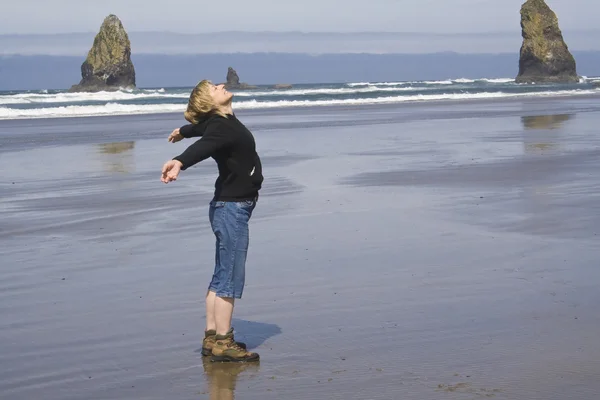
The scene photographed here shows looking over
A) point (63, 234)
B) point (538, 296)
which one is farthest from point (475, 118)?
point (538, 296)

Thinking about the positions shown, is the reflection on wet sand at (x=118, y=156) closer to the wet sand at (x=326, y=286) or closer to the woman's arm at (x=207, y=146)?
the wet sand at (x=326, y=286)

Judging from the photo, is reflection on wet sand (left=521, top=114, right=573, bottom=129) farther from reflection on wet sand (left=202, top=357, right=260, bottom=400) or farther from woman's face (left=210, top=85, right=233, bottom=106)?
reflection on wet sand (left=202, top=357, right=260, bottom=400)

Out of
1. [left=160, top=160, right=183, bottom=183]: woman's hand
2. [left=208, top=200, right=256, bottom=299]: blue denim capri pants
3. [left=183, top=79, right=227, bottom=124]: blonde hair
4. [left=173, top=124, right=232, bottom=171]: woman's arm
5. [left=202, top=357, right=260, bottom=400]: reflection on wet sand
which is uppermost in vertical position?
[left=183, top=79, right=227, bottom=124]: blonde hair

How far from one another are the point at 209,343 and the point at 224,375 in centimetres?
33

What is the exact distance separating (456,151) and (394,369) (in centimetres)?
1247

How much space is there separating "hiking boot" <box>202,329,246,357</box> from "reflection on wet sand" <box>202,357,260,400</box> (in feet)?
0.15

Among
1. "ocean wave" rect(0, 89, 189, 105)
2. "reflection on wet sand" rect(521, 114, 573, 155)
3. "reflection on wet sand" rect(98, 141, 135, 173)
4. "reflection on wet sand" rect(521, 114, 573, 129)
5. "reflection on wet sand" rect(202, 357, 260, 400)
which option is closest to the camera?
"reflection on wet sand" rect(202, 357, 260, 400)

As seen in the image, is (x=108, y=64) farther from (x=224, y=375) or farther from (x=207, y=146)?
(x=224, y=375)

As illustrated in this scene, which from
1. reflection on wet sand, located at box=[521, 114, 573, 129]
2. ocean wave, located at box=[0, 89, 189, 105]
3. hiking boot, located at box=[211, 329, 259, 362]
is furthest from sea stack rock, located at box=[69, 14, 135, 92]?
hiking boot, located at box=[211, 329, 259, 362]

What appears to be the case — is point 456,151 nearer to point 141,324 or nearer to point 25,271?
point 25,271

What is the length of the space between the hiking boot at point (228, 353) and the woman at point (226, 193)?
1 centimetres

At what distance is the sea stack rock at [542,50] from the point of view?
96.8 metres

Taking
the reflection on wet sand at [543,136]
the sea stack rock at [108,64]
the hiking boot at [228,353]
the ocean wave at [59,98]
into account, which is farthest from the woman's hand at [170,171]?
the sea stack rock at [108,64]

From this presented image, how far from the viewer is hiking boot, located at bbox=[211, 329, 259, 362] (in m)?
5.00
